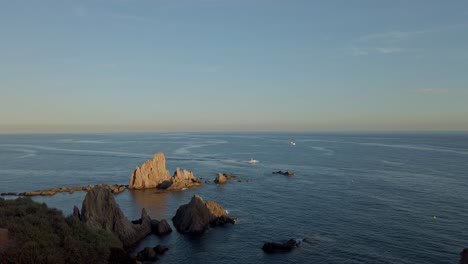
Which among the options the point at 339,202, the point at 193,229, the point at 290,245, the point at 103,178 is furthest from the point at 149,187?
the point at 290,245

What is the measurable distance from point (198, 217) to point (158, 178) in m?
52.0

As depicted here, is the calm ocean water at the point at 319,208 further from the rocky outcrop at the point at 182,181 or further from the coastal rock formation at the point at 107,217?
the rocky outcrop at the point at 182,181

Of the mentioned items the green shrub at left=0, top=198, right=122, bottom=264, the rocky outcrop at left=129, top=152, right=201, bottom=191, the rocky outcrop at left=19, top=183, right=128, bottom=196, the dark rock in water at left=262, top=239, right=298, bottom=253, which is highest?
the green shrub at left=0, top=198, right=122, bottom=264

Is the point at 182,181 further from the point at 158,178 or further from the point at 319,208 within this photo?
the point at 319,208

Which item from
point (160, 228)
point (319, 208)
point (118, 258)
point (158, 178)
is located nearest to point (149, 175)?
point (158, 178)

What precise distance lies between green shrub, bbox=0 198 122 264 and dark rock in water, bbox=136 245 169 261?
9.61 metres

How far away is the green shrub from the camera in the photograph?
31969mm

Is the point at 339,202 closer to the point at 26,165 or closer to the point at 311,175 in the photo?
the point at 311,175

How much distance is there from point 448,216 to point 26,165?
164405mm

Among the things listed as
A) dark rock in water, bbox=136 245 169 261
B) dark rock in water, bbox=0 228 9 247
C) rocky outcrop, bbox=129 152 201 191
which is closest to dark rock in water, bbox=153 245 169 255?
dark rock in water, bbox=136 245 169 261

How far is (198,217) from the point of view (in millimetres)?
69000

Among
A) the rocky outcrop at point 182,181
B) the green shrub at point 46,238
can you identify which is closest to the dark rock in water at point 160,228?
the green shrub at point 46,238

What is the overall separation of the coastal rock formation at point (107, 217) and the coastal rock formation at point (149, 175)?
49.3m

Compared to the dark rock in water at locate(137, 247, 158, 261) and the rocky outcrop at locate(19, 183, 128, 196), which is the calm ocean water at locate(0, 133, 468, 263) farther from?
the rocky outcrop at locate(19, 183, 128, 196)
